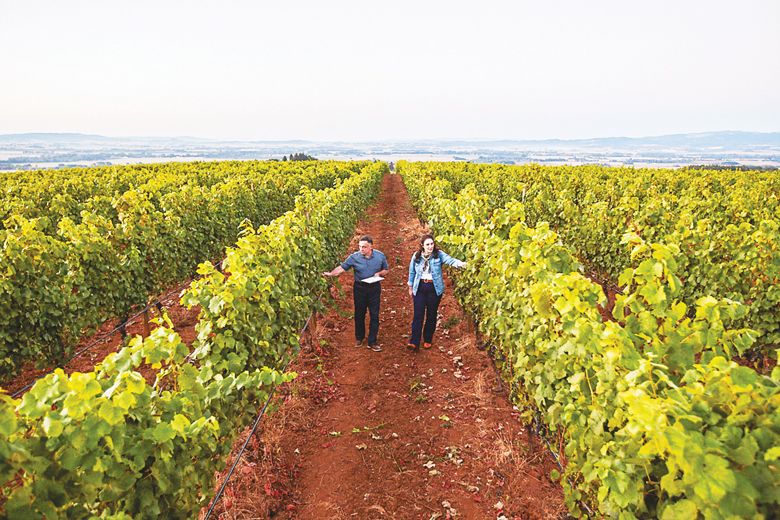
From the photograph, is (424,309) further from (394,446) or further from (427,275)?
(394,446)

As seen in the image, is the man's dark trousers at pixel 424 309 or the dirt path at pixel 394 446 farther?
the man's dark trousers at pixel 424 309

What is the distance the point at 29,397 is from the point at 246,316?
89.4 inches

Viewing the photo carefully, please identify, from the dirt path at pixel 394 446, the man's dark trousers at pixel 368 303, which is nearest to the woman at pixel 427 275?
the man's dark trousers at pixel 368 303

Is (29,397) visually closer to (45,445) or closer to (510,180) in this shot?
(45,445)

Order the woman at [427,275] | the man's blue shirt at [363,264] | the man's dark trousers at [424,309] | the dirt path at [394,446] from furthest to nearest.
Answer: the man's blue shirt at [363,264], the man's dark trousers at [424,309], the woman at [427,275], the dirt path at [394,446]

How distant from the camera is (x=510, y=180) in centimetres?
2034

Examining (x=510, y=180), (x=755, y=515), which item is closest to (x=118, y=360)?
(x=755, y=515)

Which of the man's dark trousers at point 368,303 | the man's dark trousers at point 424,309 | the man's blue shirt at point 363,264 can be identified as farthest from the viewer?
the man's dark trousers at point 368,303

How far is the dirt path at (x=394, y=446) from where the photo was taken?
445 cm

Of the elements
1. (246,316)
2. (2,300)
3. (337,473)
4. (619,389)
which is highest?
(619,389)

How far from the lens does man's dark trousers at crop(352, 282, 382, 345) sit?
7.25m

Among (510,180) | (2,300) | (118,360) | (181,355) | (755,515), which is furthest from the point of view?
(510,180)

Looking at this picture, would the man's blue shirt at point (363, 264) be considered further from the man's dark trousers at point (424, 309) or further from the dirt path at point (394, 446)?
the dirt path at point (394, 446)

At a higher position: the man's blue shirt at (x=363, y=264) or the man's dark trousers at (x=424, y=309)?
the man's blue shirt at (x=363, y=264)
